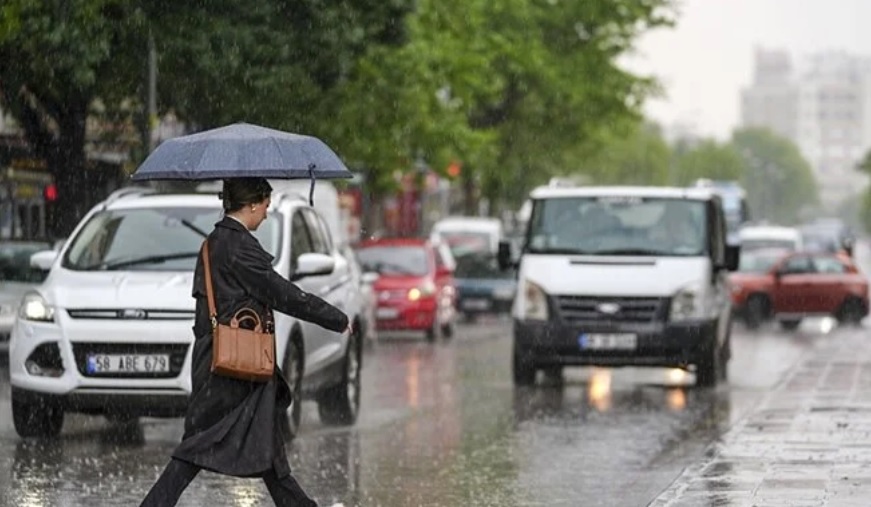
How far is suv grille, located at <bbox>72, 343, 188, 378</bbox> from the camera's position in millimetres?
15219

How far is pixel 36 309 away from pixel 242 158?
18.5ft

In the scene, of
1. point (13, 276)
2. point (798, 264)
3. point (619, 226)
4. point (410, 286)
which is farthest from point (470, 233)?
point (619, 226)

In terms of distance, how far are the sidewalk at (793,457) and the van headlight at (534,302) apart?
7.21 ft

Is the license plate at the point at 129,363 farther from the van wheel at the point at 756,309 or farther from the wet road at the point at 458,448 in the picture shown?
the van wheel at the point at 756,309

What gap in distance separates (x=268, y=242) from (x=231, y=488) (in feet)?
12.1

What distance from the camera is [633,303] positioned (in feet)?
72.2

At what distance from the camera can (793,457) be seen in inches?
567

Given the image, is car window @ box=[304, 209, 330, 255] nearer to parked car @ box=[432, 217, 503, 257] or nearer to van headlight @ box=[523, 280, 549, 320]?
van headlight @ box=[523, 280, 549, 320]

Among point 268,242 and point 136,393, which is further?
point 268,242

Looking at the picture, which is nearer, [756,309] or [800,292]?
[800,292]

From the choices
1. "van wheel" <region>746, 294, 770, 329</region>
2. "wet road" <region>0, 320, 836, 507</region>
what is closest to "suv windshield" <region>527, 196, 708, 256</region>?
"wet road" <region>0, 320, 836, 507</region>

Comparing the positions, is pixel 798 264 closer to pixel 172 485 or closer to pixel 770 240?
pixel 770 240

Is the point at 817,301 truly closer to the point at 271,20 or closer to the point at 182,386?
the point at 271,20

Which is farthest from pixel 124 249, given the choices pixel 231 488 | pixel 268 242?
pixel 231 488
